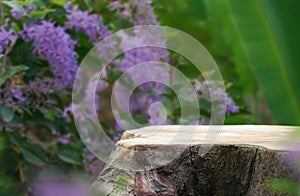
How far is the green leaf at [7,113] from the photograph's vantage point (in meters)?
1.28

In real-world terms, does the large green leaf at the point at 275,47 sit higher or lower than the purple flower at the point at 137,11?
lower

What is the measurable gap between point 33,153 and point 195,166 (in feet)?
1.72

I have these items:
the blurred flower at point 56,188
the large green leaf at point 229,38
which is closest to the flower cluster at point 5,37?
the blurred flower at point 56,188

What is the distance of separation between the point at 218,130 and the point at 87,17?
0.55m

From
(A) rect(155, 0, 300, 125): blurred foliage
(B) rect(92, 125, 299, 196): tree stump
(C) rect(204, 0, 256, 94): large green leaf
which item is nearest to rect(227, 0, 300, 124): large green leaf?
(A) rect(155, 0, 300, 125): blurred foliage

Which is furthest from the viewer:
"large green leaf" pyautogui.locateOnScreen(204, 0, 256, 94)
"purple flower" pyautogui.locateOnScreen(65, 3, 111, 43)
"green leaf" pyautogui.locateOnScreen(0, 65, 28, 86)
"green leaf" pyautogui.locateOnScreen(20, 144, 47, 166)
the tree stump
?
"large green leaf" pyautogui.locateOnScreen(204, 0, 256, 94)

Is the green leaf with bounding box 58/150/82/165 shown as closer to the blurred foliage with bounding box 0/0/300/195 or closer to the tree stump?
the blurred foliage with bounding box 0/0/300/195

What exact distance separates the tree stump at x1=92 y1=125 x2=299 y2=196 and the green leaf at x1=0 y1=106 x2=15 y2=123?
1.25ft

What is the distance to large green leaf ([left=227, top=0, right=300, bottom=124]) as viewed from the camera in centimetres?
156

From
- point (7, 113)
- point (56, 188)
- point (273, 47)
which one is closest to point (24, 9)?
point (7, 113)

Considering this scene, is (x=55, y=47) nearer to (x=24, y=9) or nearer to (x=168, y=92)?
(x=24, y=9)

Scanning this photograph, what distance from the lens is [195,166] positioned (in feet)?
3.15

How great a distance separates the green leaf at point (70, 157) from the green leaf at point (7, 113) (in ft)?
0.50

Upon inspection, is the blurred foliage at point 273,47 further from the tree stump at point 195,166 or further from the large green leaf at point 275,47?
the tree stump at point 195,166
